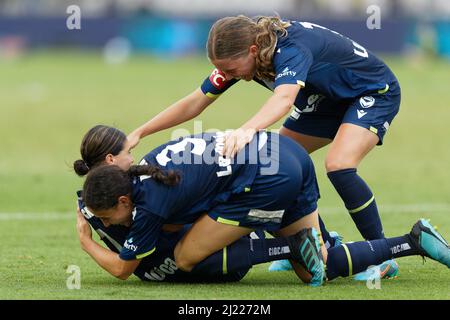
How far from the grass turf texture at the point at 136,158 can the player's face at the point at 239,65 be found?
145 cm

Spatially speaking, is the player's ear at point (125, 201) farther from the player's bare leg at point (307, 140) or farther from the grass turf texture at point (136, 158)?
the player's bare leg at point (307, 140)

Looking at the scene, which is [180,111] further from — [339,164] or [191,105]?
[339,164]

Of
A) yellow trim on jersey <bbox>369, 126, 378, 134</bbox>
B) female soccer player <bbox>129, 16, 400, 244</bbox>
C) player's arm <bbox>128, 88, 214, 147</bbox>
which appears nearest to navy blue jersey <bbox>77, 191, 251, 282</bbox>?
female soccer player <bbox>129, 16, 400, 244</bbox>

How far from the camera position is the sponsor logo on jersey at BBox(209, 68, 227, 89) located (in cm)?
739

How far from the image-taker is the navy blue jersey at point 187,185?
610 cm

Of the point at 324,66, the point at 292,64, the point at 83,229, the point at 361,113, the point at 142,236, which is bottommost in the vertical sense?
the point at 83,229

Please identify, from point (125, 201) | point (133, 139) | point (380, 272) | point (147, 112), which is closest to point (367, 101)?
point (380, 272)

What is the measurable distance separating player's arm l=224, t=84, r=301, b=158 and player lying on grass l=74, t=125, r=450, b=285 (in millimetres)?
88

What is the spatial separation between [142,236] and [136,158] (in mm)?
7555

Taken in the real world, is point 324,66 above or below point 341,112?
above

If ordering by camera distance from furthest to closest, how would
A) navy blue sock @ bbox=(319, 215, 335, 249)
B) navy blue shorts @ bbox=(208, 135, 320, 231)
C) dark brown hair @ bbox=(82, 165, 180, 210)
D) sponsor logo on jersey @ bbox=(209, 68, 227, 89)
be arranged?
sponsor logo on jersey @ bbox=(209, 68, 227, 89), navy blue sock @ bbox=(319, 215, 335, 249), navy blue shorts @ bbox=(208, 135, 320, 231), dark brown hair @ bbox=(82, 165, 180, 210)

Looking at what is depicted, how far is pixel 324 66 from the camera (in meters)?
7.09

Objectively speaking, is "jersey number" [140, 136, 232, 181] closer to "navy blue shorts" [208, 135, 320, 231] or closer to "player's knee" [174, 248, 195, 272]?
"navy blue shorts" [208, 135, 320, 231]

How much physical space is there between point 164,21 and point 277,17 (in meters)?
28.4
